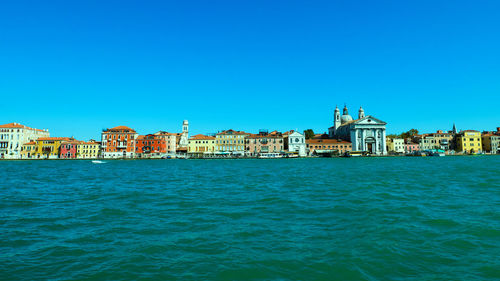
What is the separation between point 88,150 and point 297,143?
159ft

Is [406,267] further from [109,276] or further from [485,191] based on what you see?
[485,191]

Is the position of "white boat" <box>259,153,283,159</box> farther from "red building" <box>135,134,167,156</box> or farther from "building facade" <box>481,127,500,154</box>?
"building facade" <box>481,127,500,154</box>

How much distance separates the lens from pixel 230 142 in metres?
69.4

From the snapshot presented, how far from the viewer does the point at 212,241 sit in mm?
5621

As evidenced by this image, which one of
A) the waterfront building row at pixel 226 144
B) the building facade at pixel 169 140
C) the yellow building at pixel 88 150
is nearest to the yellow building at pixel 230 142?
the waterfront building row at pixel 226 144

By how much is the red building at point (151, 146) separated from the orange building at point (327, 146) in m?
34.1

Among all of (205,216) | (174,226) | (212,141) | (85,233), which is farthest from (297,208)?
(212,141)

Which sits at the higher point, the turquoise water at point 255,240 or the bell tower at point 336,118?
the bell tower at point 336,118

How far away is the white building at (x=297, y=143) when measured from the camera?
69188 millimetres

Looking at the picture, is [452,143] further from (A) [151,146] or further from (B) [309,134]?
(A) [151,146]

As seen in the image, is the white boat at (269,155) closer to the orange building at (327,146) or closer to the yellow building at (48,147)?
the orange building at (327,146)

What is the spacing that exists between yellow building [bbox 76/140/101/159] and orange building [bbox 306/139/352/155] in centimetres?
4921

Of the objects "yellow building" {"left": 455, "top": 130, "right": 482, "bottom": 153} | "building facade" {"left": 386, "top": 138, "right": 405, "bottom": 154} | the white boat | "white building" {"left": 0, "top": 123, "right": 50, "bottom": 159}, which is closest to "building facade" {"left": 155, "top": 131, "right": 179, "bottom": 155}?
the white boat

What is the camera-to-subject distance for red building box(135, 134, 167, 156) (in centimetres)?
6676
